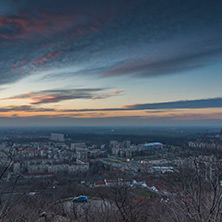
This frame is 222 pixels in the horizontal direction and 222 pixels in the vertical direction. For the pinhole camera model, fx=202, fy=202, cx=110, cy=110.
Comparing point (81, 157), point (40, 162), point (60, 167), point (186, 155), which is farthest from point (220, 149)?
point (81, 157)

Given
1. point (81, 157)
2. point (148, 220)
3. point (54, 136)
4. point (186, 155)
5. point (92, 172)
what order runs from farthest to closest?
point (54, 136) < point (81, 157) < point (92, 172) < point (148, 220) < point (186, 155)

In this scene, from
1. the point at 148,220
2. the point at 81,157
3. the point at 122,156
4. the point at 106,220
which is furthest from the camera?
the point at 122,156

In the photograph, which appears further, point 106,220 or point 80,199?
point 80,199

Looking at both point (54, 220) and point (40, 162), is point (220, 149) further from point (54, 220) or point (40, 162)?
point (40, 162)

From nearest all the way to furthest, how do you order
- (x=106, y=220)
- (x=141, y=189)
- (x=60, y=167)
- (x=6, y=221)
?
(x=6, y=221) < (x=106, y=220) < (x=141, y=189) < (x=60, y=167)

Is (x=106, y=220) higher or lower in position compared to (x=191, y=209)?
lower

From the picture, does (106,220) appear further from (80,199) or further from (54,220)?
(80,199)

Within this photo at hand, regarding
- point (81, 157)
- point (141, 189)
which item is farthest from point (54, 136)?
point (141, 189)

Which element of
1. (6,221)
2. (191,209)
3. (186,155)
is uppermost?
(186,155)

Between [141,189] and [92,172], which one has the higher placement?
[141,189]
